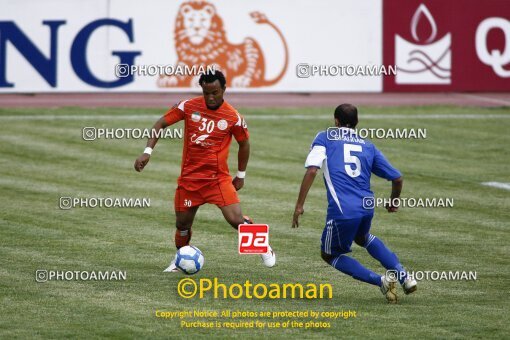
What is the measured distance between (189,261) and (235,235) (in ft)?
10.0

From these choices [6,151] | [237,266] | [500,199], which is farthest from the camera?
[6,151]

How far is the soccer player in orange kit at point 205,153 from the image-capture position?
39.0 feet

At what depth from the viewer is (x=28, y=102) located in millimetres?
29031

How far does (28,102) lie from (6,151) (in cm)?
697

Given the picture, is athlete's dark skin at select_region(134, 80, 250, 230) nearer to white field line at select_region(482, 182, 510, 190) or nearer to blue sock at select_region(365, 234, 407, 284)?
blue sock at select_region(365, 234, 407, 284)

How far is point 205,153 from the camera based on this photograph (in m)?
12.0

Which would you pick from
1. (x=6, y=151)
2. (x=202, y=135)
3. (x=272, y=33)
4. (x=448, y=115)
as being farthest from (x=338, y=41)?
(x=202, y=135)

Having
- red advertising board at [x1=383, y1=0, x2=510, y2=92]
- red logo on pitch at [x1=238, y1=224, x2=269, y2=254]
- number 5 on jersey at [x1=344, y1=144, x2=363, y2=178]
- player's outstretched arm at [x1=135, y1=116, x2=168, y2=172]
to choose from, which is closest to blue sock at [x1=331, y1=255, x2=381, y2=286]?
number 5 on jersey at [x1=344, y1=144, x2=363, y2=178]

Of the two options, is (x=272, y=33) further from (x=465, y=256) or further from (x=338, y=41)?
(x=465, y=256)

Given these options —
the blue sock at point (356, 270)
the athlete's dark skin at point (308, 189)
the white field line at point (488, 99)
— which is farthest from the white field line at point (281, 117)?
the blue sock at point (356, 270)

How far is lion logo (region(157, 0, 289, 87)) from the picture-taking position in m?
29.5

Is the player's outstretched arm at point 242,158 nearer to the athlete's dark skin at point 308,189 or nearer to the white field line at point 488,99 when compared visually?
the athlete's dark skin at point 308,189

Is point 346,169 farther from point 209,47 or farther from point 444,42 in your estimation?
point 444,42

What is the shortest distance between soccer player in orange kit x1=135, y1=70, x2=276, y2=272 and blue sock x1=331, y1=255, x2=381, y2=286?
1.26 meters
